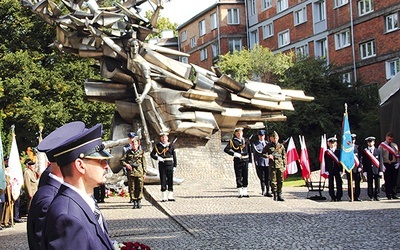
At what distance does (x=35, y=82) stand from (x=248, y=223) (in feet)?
76.4

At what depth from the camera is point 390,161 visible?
19.0 m

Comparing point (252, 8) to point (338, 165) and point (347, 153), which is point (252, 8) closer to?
point (347, 153)

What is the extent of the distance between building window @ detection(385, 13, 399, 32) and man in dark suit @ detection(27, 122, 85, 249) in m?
37.5

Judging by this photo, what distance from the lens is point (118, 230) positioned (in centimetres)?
1398

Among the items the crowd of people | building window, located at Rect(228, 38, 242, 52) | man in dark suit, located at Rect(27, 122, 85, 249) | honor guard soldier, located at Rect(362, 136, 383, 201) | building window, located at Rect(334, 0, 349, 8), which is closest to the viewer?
man in dark suit, located at Rect(27, 122, 85, 249)

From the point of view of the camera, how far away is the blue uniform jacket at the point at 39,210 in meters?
4.61

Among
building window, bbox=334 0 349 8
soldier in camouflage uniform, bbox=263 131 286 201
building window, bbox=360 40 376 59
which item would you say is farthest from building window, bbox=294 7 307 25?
soldier in camouflage uniform, bbox=263 131 286 201

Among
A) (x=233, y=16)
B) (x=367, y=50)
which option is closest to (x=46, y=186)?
(x=367, y=50)

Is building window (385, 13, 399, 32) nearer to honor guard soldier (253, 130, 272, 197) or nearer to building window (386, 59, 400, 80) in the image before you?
building window (386, 59, 400, 80)

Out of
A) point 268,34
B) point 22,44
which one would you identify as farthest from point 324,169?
point 268,34

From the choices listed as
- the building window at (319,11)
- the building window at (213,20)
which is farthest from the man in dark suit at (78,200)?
the building window at (213,20)

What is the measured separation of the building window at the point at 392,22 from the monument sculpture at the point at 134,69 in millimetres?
19403

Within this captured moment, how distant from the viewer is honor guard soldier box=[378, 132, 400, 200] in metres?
19.0

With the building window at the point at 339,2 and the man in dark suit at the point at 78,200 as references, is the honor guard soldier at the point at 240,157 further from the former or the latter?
the building window at the point at 339,2
